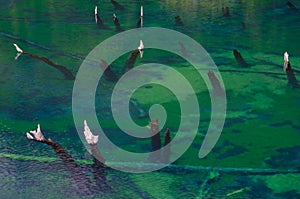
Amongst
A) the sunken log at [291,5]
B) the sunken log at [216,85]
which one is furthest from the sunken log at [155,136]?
the sunken log at [291,5]

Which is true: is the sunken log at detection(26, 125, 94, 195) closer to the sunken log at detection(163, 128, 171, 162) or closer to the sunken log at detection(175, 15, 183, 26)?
the sunken log at detection(163, 128, 171, 162)

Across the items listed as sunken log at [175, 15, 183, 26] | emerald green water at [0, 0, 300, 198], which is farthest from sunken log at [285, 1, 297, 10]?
sunken log at [175, 15, 183, 26]

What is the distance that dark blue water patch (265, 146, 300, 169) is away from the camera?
3.32 metres

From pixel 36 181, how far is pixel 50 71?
211cm

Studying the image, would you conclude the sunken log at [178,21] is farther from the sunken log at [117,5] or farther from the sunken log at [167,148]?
the sunken log at [167,148]

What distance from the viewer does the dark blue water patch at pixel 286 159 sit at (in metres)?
3.32

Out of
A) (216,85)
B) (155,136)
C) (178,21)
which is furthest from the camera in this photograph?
(178,21)

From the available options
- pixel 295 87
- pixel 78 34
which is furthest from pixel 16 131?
pixel 78 34

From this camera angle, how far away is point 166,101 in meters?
4.39

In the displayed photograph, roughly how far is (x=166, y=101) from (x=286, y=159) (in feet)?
→ 4.09

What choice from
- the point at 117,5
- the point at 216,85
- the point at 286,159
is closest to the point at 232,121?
the point at 216,85

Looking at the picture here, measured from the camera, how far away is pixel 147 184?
122 inches

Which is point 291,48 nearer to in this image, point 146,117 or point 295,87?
point 295,87

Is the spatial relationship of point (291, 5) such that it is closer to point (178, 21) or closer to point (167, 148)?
point (178, 21)
